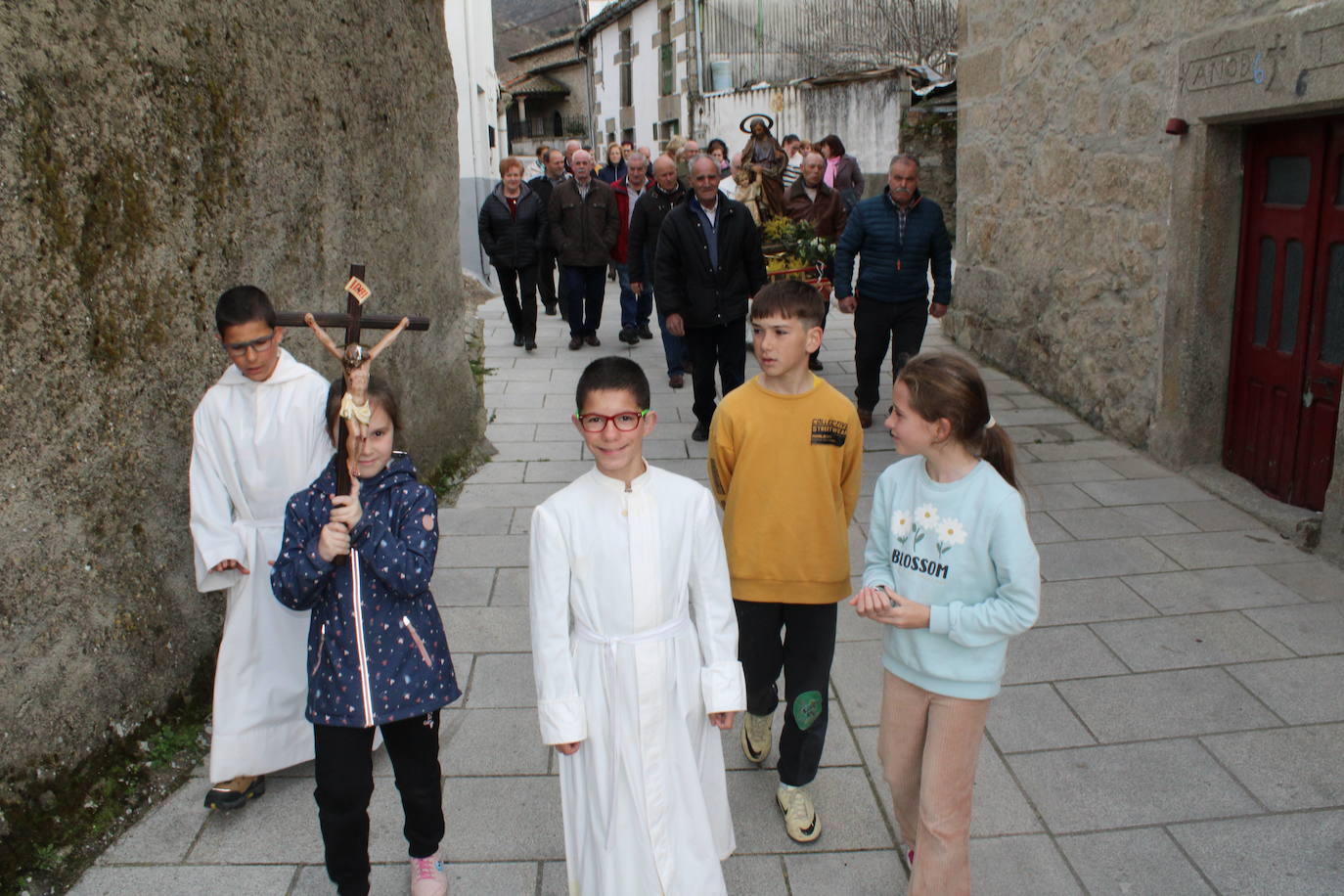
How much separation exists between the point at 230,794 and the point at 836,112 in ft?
58.5

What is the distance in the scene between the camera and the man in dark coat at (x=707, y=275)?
23.4ft

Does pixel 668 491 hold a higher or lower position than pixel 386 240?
lower

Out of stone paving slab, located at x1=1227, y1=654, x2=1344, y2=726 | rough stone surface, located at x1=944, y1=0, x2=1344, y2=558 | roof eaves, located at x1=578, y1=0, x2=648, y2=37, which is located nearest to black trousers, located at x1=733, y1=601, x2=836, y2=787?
stone paving slab, located at x1=1227, y1=654, x2=1344, y2=726

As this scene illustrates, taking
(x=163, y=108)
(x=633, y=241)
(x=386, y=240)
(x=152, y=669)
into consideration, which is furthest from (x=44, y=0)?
(x=633, y=241)

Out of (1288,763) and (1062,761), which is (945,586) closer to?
(1062,761)

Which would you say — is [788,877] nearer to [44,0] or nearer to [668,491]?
[668,491]

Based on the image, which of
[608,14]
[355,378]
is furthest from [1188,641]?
[608,14]

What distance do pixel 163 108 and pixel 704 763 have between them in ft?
8.78

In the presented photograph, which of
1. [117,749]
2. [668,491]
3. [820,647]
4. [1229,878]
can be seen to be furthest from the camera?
[117,749]

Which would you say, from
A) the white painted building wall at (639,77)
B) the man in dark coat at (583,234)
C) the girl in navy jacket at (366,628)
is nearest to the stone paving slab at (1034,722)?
the girl in navy jacket at (366,628)

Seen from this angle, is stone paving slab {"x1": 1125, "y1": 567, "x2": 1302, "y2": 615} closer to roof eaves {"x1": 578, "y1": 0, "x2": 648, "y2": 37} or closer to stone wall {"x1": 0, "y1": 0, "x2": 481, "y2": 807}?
stone wall {"x1": 0, "y1": 0, "x2": 481, "y2": 807}

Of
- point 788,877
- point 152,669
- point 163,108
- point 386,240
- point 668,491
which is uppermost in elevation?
Result: point 163,108

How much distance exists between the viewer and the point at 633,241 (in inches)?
350

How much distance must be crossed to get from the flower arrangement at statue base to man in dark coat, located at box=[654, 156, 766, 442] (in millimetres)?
1002
